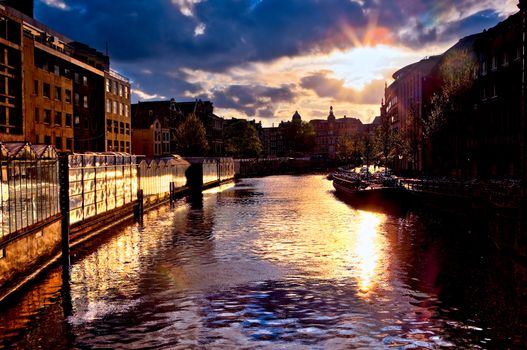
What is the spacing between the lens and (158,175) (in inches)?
2062

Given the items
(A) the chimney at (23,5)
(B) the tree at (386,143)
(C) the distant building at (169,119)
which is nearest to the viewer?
(A) the chimney at (23,5)

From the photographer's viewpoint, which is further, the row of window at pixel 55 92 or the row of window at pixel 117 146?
the row of window at pixel 117 146

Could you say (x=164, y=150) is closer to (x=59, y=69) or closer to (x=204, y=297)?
(x=59, y=69)

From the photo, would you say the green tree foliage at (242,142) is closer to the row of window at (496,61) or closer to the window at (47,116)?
the window at (47,116)

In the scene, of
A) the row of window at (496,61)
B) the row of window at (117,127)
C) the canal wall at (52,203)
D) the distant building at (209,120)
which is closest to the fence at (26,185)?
the canal wall at (52,203)

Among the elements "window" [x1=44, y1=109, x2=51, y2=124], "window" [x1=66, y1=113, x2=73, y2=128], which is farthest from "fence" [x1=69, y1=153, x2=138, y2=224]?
"window" [x1=66, y1=113, x2=73, y2=128]

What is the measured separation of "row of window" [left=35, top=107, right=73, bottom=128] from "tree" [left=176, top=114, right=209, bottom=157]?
3847 cm

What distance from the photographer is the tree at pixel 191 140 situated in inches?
4178

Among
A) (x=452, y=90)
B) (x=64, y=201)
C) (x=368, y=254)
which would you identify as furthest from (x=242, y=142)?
(x=368, y=254)

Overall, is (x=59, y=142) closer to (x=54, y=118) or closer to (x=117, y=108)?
(x=54, y=118)

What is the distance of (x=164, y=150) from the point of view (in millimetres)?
111375

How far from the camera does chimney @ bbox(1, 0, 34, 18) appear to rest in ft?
228

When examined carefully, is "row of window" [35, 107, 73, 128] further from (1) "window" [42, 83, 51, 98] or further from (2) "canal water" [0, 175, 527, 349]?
(2) "canal water" [0, 175, 527, 349]

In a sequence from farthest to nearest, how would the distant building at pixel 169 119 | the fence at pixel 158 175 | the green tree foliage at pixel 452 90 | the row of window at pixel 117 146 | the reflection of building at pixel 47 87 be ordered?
1. the distant building at pixel 169 119
2. the row of window at pixel 117 146
3. the green tree foliage at pixel 452 90
4. the reflection of building at pixel 47 87
5. the fence at pixel 158 175
